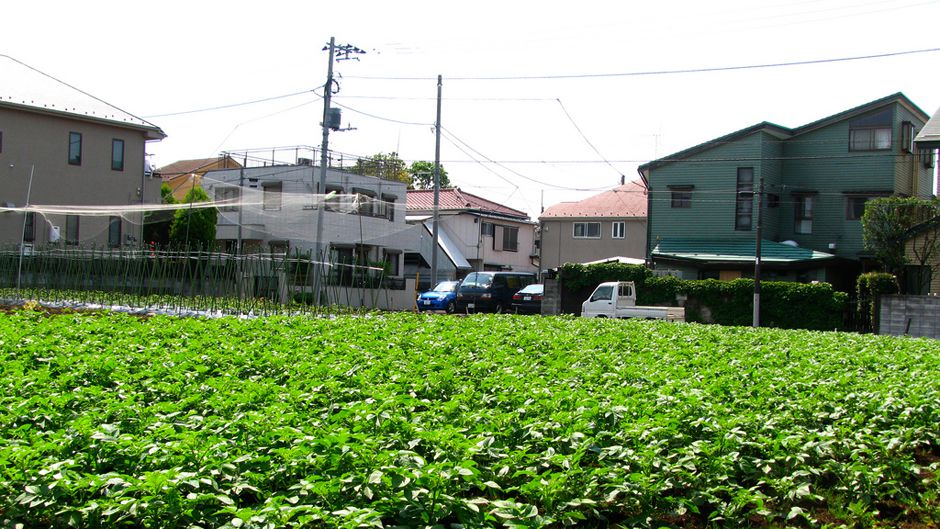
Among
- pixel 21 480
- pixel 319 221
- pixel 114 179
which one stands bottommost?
pixel 21 480

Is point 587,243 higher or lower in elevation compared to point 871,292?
higher

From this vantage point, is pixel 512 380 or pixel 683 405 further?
pixel 512 380

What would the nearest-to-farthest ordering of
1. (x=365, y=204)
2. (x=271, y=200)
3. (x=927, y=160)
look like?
(x=271, y=200) < (x=365, y=204) < (x=927, y=160)

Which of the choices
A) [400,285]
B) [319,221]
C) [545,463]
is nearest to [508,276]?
[400,285]

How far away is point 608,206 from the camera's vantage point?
4762cm

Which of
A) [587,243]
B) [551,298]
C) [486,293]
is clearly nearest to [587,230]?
[587,243]

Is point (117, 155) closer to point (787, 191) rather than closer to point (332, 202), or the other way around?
point (332, 202)

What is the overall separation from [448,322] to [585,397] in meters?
8.70

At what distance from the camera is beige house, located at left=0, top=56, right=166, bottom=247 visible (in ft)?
109

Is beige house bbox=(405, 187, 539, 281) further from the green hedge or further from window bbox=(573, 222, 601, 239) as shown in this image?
the green hedge

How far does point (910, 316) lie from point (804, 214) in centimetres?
1320

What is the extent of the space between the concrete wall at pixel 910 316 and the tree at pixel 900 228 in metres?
5.08

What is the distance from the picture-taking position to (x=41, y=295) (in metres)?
25.1

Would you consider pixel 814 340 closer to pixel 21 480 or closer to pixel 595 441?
pixel 595 441
